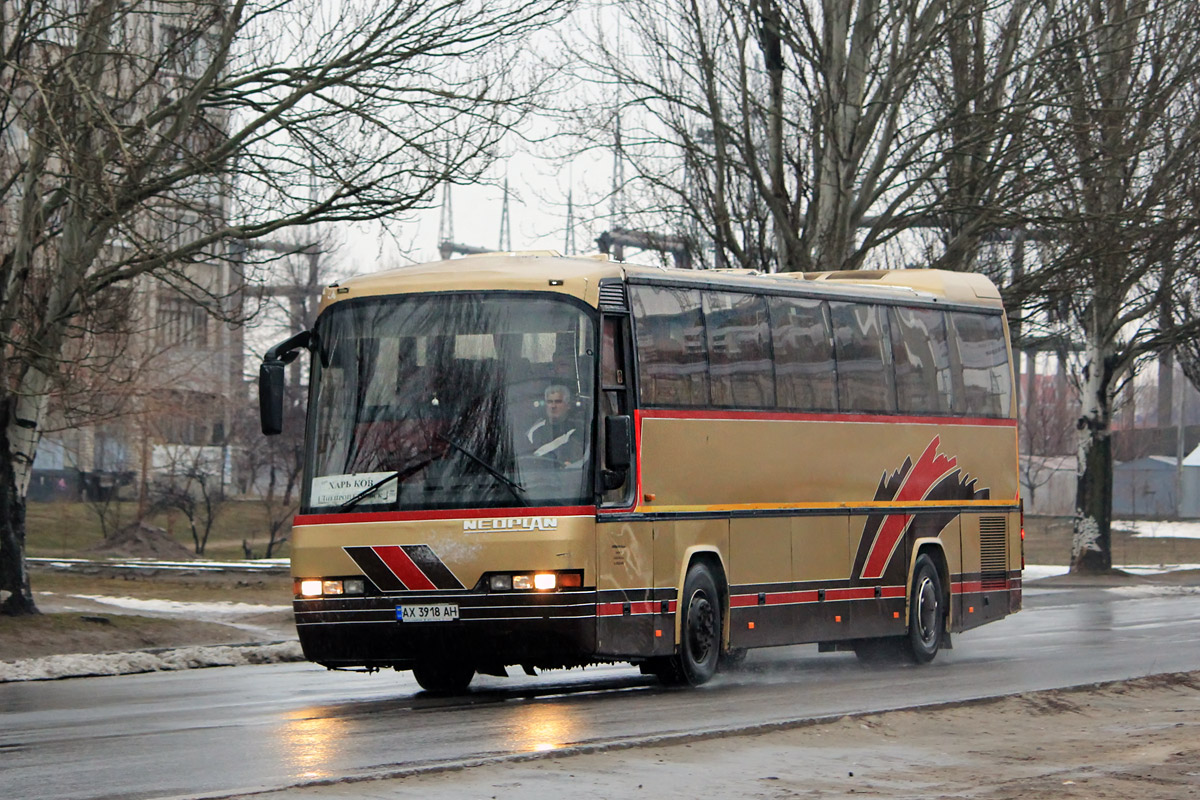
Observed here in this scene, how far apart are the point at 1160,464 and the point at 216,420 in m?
50.7

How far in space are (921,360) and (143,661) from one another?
27.6 ft

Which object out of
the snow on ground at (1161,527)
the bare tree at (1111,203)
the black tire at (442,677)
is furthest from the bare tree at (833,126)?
the snow on ground at (1161,527)

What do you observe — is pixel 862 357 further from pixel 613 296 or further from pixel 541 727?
pixel 541 727

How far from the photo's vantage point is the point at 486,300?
14.5 m

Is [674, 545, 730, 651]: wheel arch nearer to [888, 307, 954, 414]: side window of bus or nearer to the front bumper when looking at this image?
the front bumper

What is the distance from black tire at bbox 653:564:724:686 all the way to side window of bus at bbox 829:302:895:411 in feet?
9.47

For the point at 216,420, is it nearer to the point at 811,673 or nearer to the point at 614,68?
the point at 614,68

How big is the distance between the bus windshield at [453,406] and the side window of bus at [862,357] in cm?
419

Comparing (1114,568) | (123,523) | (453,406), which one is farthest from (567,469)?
(123,523)

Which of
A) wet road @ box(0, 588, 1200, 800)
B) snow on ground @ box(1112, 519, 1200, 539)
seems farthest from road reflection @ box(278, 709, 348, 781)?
snow on ground @ box(1112, 519, 1200, 539)

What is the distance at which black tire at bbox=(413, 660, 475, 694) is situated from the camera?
50.4ft

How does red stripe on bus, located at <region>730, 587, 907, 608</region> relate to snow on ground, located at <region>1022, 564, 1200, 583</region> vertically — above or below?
above

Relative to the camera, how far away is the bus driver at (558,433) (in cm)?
1405

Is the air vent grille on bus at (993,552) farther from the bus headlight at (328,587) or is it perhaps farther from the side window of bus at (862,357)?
the bus headlight at (328,587)
